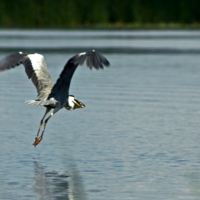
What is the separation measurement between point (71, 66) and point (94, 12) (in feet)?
291

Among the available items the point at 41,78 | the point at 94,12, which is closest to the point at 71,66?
the point at 41,78

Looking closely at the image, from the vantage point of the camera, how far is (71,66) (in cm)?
1066

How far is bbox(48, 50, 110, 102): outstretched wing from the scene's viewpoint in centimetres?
997

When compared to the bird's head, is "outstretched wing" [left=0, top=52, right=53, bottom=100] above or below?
above

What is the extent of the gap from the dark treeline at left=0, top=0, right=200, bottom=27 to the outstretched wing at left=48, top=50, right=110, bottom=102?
81.9m

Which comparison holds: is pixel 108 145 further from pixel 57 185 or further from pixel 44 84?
pixel 57 185

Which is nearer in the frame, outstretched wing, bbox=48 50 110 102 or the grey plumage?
outstretched wing, bbox=48 50 110 102

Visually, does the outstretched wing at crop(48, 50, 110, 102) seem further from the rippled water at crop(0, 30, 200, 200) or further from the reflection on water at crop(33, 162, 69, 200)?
the reflection on water at crop(33, 162, 69, 200)

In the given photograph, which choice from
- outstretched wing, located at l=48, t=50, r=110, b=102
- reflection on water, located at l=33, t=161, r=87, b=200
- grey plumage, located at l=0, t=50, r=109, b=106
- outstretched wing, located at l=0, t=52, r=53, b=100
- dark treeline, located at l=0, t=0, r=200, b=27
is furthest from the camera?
dark treeline, located at l=0, t=0, r=200, b=27

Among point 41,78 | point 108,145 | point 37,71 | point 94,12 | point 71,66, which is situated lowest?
point 94,12

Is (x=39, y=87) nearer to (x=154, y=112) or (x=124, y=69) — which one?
(x=154, y=112)

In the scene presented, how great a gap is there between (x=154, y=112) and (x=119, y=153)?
5.07m

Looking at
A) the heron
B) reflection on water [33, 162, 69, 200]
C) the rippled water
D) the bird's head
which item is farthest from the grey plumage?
reflection on water [33, 162, 69, 200]

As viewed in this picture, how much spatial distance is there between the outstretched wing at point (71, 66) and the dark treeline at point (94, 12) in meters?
81.9
